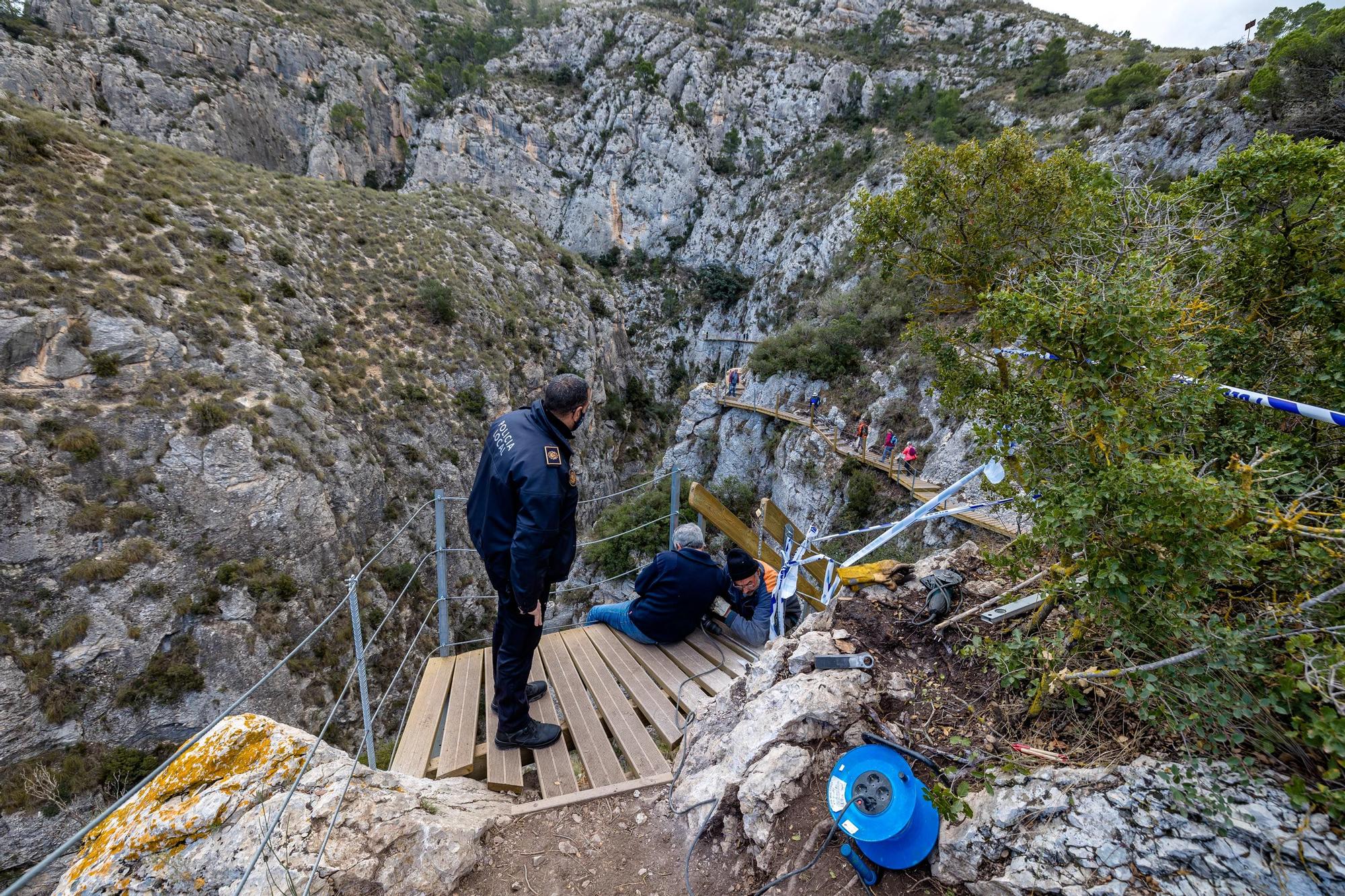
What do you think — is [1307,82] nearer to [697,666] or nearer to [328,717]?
[697,666]

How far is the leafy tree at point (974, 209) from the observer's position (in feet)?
18.4

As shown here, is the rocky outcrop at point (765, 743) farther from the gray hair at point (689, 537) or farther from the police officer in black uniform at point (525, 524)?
the gray hair at point (689, 537)

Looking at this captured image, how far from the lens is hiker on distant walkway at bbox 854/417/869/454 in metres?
14.1

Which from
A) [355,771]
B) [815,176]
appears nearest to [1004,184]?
[355,771]

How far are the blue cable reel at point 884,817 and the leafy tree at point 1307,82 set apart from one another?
1729cm

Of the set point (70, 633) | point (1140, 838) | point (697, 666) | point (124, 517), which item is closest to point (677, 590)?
point (697, 666)

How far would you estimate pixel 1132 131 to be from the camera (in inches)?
669

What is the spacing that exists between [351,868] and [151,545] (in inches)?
523

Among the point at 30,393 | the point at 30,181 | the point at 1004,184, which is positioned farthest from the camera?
the point at 30,181

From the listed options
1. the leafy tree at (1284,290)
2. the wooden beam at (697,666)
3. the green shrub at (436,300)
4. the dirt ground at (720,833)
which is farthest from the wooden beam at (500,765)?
the green shrub at (436,300)

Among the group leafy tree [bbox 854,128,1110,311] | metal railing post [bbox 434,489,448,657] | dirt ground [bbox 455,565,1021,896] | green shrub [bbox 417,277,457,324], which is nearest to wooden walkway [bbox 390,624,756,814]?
dirt ground [bbox 455,565,1021,896]

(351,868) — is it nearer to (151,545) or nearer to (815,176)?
(151,545)

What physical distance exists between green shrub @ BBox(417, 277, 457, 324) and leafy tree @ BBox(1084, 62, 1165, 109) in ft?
102

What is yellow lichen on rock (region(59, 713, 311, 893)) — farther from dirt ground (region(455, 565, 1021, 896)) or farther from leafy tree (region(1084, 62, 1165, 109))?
leafy tree (region(1084, 62, 1165, 109))
